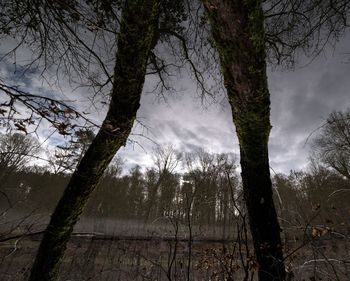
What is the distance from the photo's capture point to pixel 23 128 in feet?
4.95

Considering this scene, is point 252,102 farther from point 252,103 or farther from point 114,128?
point 114,128

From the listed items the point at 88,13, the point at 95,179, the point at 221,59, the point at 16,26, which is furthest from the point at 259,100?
the point at 16,26

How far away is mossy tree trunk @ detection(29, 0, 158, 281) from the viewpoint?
73.7 inches

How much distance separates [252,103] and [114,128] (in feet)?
4.02

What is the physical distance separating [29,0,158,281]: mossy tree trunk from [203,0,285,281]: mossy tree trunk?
2.27 feet

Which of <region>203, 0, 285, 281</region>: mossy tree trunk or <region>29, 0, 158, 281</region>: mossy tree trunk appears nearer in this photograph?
<region>203, 0, 285, 281</region>: mossy tree trunk

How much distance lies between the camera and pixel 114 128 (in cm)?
208

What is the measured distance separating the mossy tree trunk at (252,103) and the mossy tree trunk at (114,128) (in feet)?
2.27

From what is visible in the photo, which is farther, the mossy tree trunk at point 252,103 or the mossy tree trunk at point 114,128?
the mossy tree trunk at point 114,128

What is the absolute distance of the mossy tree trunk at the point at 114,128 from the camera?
1.87 metres

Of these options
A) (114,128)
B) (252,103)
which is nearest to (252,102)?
(252,103)

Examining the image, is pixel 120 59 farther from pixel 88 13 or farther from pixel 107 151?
pixel 88 13

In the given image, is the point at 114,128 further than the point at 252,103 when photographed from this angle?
Yes

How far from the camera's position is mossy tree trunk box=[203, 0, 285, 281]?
1.35 metres
